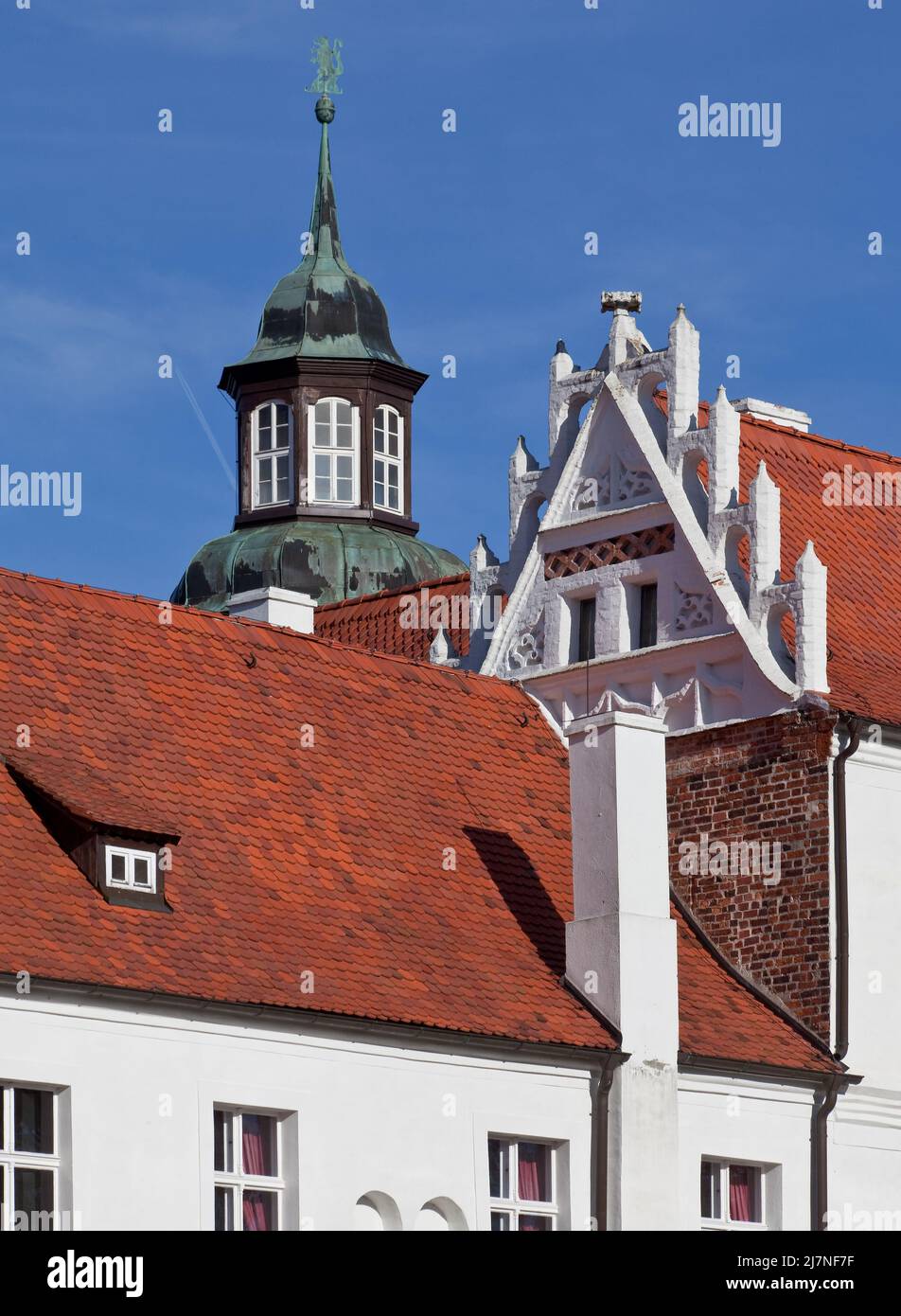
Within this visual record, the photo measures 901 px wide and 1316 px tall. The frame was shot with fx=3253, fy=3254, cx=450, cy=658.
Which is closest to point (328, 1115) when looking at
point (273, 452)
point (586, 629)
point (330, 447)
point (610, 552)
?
point (586, 629)

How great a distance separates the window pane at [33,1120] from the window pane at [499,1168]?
4853mm

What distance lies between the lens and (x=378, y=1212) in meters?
28.7

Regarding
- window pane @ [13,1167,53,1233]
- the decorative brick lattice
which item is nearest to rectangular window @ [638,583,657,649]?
the decorative brick lattice

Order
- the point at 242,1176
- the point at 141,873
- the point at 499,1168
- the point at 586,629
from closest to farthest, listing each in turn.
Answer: the point at 242,1176 < the point at 141,873 < the point at 499,1168 < the point at 586,629

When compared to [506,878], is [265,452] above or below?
above

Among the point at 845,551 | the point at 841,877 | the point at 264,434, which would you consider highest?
the point at 264,434

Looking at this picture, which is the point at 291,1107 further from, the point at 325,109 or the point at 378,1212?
the point at 325,109

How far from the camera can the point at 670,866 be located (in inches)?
1364

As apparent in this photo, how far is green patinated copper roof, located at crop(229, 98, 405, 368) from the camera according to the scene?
57.1 meters

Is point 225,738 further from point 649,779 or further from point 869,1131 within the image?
point 869,1131

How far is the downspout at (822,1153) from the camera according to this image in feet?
105

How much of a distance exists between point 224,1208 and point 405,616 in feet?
48.8

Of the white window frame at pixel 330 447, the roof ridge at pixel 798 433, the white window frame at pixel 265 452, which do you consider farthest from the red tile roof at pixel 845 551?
the white window frame at pixel 265 452
